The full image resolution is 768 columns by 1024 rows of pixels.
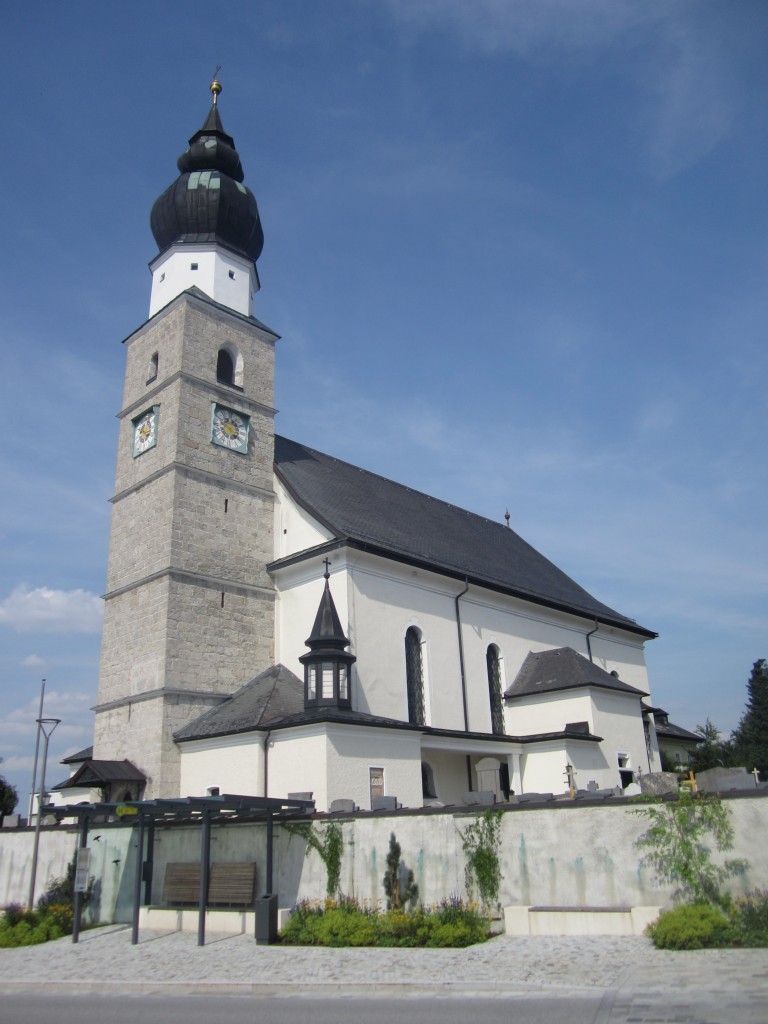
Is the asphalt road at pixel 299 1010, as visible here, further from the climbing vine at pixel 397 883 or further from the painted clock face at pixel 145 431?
the painted clock face at pixel 145 431

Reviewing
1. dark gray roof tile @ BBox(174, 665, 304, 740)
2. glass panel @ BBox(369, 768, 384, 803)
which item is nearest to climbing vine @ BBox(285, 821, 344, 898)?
glass panel @ BBox(369, 768, 384, 803)

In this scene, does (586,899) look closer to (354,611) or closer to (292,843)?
(292,843)

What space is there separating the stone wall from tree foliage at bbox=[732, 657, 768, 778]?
1318 inches

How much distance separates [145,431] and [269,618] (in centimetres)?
693

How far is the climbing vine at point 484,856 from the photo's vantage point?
13.4 meters

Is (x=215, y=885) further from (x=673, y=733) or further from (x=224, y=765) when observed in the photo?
(x=673, y=733)

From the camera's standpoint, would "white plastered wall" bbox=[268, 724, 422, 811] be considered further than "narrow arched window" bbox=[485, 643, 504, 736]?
No

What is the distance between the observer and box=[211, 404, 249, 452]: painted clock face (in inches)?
1023

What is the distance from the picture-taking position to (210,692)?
75.0 ft

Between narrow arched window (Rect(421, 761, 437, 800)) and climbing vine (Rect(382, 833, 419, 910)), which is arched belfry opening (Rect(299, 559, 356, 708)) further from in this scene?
climbing vine (Rect(382, 833, 419, 910))

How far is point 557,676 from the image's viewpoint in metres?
27.8

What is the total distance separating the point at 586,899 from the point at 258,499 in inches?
651

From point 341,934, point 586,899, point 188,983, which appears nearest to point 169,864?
point 341,934

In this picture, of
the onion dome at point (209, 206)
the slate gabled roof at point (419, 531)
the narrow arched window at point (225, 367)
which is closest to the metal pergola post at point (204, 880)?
the slate gabled roof at point (419, 531)
